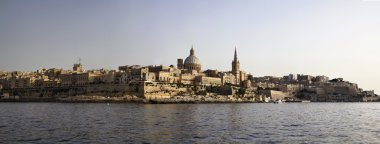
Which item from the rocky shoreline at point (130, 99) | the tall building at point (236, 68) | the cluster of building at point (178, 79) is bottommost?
the rocky shoreline at point (130, 99)

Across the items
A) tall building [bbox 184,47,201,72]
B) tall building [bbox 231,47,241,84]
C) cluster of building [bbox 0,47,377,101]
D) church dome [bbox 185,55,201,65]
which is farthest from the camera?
tall building [bbox 231,47,241,84]

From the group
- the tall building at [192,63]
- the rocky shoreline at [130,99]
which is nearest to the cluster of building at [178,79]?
the tall building at [192,63]

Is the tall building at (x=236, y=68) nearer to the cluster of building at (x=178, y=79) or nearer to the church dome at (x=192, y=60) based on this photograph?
the cluster of building at (x=178, y=79)

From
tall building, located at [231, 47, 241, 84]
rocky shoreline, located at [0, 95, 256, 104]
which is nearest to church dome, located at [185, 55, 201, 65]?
tall building, located at [231, 47, 241, 84]

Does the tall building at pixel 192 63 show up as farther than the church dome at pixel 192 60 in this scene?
No

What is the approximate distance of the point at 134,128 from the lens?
20406 millimetres

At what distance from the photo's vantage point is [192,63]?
97.6m

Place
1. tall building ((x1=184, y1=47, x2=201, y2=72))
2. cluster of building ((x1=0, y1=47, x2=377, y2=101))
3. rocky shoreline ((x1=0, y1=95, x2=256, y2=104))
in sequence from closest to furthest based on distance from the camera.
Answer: rocky shoreline ((x1=0, y1=95, x2=256, y2=104)) < cluster of building ((x1=0, y1=47, x2=377, y2=101)) < tall building ((x1=184, y1=47, x2=201, y2=72))

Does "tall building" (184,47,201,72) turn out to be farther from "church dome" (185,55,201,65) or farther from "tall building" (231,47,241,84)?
"tall building" (231,47,241,84)

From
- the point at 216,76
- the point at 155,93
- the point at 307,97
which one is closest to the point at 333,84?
the point at 307,97

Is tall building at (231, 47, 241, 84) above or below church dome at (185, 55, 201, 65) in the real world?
below

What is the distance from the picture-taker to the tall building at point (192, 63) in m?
97.1

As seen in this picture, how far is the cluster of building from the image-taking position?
76.1 meters

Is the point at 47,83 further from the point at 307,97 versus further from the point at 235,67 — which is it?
the point at 307,97
